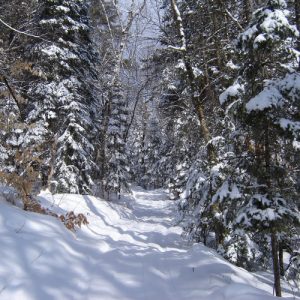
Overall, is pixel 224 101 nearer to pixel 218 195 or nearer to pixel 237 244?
pixel 218 195

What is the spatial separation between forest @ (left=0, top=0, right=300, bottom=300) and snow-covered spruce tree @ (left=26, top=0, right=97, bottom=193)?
63mm

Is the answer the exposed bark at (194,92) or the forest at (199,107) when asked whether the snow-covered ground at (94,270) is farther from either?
the exposed bark at (194,92)

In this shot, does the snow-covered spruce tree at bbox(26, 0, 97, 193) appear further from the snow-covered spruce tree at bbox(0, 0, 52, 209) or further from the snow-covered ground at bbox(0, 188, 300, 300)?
the snow-covered ground at bbox(0, 188, 300, 300)

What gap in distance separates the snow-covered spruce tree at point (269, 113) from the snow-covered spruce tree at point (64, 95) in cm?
1147

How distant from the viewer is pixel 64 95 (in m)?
16.8

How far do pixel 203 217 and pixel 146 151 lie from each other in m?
45.0

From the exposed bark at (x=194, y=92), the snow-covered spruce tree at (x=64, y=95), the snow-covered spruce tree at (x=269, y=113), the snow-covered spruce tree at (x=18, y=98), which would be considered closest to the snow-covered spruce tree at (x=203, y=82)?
the exposed bark at (x=194, y=92)

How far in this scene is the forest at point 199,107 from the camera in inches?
224

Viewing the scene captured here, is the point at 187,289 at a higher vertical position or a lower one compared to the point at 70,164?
lower

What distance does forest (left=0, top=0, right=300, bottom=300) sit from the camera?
18.6 ft

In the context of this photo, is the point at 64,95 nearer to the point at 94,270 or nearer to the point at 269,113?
the point at 94,270

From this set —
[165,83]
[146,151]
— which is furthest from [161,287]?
[146,151]

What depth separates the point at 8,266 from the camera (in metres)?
4.68

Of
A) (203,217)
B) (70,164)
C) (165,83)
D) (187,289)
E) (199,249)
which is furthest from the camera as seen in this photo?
(70,164)
